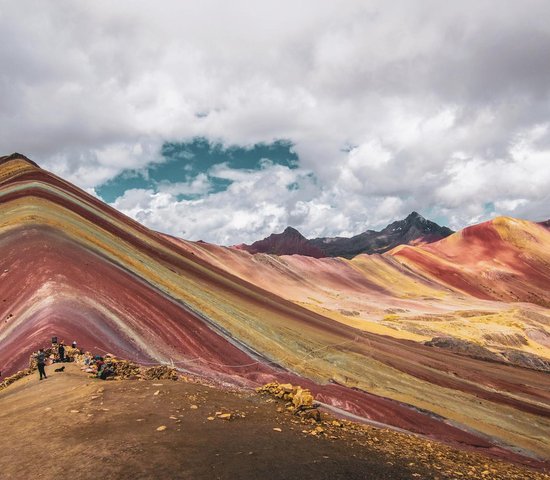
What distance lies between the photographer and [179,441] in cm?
1122

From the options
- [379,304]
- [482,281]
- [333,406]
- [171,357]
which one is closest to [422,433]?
[333,406]

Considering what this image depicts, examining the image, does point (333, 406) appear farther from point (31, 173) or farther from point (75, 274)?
point (31, 173)

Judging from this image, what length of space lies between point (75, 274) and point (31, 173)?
44.6m

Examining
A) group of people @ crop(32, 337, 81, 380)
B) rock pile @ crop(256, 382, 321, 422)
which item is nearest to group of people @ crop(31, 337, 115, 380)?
group of people @ crop(32, 337, 81, 380)

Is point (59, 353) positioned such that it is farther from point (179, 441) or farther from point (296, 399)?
point (296, 399)

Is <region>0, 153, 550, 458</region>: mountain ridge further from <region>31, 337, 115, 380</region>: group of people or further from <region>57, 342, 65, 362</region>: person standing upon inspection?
<region>57, 342, 65, 362</region>: person standing

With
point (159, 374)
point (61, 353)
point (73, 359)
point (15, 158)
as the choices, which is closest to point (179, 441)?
point (159, 374)

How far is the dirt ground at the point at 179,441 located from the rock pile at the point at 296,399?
0.45 m

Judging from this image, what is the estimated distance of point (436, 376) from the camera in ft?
149

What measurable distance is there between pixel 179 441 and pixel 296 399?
20.3ft

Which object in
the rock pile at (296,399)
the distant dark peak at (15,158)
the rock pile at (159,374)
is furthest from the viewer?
the distant dark peak at (15,158)

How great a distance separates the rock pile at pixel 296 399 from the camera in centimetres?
1538

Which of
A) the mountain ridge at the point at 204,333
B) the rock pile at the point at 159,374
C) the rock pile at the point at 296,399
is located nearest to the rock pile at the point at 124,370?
the rock pile at the point at 159,374

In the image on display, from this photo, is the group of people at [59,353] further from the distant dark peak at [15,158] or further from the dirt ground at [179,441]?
the distant dark peak at [15,158]
